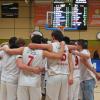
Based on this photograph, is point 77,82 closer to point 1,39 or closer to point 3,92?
point 3,92

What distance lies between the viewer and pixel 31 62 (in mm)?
5152

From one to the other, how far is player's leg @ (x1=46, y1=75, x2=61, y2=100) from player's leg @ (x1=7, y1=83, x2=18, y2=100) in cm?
60

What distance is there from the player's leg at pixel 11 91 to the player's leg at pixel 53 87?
601 mm

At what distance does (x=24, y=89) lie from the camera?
5180 mm

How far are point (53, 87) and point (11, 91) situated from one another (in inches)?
30.7

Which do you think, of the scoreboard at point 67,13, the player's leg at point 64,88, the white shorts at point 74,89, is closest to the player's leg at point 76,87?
the white shorts at point 74,89

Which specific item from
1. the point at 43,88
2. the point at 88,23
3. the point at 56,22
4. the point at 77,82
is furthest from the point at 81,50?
the point at 88,23

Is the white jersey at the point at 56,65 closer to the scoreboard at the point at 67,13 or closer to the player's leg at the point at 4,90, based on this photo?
the player's leg at the point at 4,90

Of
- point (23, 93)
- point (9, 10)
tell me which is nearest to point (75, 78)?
point (23, 93)

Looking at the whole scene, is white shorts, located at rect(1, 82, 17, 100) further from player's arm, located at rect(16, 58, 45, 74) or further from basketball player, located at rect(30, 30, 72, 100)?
basketball player, located at rect(30, 30, 72, 100)

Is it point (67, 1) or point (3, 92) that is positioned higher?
point (67, 1)

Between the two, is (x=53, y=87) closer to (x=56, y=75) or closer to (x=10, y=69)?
(x=56, y=75)

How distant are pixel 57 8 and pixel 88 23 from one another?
1.83 metres

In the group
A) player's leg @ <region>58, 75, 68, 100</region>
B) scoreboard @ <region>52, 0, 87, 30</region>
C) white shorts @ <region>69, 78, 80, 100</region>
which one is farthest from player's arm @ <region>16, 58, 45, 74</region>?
scoreboard @ <region>52, 0, 87, 30</region>
